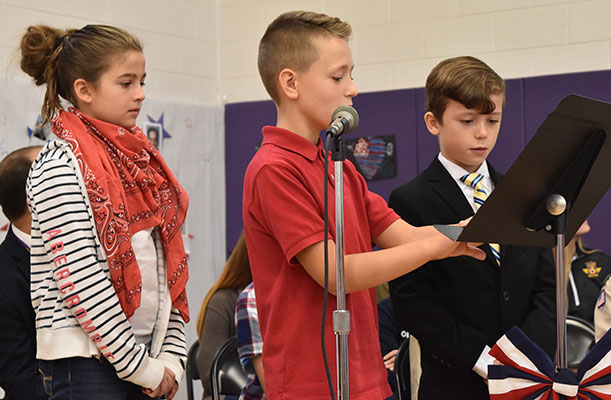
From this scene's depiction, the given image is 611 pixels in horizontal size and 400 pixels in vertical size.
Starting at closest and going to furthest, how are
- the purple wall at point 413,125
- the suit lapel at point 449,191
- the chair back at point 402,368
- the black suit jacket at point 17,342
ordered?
the suit lapel at point 449,191, the black suit jacket at point 17,342, the chair back at point 402,368, the purple wall at point 413,125

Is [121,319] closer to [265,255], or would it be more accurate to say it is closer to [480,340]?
[265,255]

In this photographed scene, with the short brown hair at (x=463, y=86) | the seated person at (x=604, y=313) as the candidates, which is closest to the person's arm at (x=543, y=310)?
the seated person at (x=604, y=313)

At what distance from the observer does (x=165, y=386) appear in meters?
1.98

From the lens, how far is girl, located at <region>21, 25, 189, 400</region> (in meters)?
1.86

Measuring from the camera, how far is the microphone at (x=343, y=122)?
1.57m

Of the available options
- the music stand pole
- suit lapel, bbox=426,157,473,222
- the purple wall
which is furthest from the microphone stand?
the purple wall

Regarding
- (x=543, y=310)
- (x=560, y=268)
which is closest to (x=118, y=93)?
(x=560, y=268)

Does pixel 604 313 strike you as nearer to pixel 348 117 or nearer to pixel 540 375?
pixel 540 375

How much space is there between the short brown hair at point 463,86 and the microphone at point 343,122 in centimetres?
83

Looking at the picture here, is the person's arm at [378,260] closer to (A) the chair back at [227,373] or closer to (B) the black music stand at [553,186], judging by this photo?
(B) the black music stand at [553,186]

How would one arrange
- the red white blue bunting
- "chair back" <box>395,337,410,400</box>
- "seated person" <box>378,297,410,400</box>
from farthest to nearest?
"seated person" <box>378,297,410,400</box> < "chair back" <box>395,337,410,400</box> < the red white blue bunting

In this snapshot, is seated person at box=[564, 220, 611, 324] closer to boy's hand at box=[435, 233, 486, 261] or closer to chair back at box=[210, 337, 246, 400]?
chair back at box=[210, 337, 246, 400]

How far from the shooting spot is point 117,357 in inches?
72.7

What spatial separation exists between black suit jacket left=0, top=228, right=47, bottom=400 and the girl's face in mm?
Result: 802
